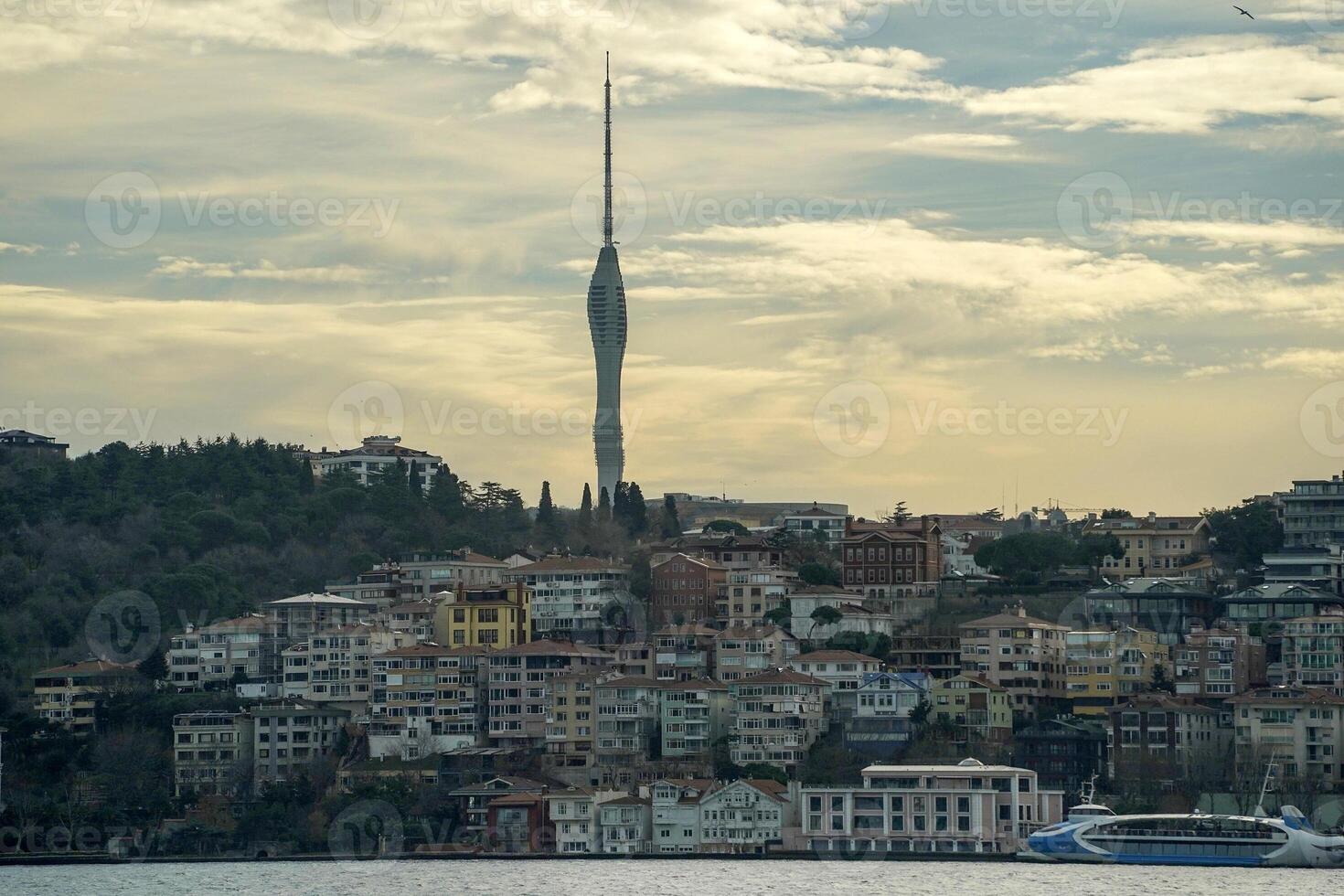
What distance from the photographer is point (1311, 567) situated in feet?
301

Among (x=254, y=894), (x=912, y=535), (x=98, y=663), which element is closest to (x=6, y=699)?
(x=98, y=663)

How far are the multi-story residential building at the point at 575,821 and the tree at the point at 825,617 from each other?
17.6 meters

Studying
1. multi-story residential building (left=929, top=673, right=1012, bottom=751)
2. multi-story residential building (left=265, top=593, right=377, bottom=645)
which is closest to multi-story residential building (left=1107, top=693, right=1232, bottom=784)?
multi-story residential building (left=929, top=673, right=1012, bottom=751)

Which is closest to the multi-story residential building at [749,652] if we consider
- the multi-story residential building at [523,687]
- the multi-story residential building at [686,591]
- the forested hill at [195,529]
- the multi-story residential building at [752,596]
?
the multi-story residential building at [523,687]

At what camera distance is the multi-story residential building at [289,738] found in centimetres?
8200

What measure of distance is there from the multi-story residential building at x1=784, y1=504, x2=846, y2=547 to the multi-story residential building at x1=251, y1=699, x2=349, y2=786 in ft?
97.9

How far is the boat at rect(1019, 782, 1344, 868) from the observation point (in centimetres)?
6819

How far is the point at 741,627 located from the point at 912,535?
10.0 m

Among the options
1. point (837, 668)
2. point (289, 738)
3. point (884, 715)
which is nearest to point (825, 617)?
point (837, 668)

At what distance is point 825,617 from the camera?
90438 millimetres

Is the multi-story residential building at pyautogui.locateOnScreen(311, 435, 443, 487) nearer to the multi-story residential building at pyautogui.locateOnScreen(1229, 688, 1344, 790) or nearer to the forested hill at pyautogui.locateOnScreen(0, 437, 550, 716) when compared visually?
the forested hill at pyautogui.locateOnScreen(0, 437, 550, 716)

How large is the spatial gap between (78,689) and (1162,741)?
1390 inches

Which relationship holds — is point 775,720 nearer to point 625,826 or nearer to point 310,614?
point 625,826

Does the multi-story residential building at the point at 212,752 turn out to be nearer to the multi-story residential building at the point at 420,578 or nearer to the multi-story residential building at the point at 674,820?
the multi-story residential building at the point at 674,820
